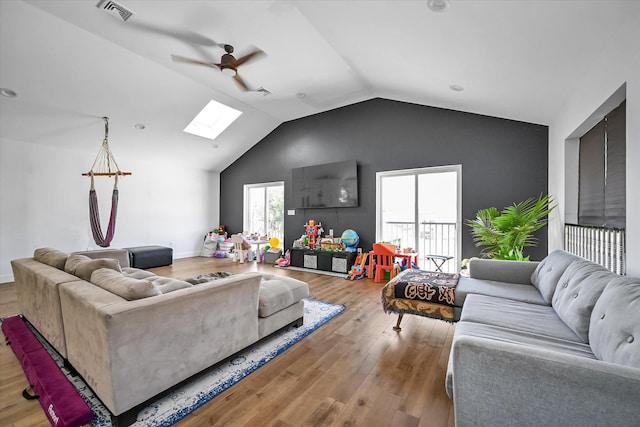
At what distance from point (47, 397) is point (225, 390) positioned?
3.32 ft

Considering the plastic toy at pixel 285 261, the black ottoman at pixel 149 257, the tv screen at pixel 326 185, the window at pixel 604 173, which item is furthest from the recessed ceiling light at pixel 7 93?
the window at pixel 604 173

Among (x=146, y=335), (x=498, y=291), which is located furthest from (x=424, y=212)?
(x=146, y=335)

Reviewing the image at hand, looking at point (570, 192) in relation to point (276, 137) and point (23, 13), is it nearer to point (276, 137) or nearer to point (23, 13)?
point (276, 137)

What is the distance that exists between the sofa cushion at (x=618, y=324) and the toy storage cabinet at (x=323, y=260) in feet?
13.0

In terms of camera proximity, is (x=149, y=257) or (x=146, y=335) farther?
(x=149, y=257)

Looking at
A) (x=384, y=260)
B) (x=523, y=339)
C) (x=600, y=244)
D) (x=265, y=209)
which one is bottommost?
(x=384, y=260)

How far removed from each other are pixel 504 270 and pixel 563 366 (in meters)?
2.10

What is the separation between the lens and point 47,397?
166 centimetres

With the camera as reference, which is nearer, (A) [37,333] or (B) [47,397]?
(B) [47,397]

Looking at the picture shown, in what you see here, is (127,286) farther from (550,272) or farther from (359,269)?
(359,269)

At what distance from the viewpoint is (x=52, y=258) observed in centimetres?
259

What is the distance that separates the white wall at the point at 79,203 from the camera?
4914 millimetres

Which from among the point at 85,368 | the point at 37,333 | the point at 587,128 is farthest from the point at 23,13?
the point at 587,128

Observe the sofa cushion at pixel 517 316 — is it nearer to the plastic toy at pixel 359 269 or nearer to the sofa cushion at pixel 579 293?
the sofa cushion at pixel 579 293
